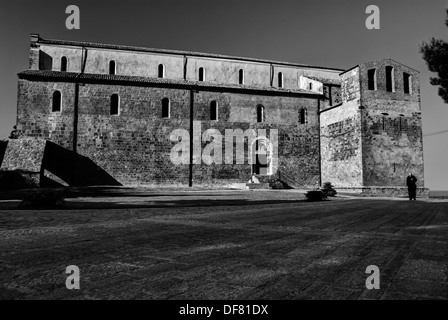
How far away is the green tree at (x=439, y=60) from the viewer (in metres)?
17.4

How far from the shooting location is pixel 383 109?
69.4 ft

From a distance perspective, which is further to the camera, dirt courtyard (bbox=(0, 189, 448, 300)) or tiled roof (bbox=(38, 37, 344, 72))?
tiled roof (bbox=(38, 37, 344, 72))

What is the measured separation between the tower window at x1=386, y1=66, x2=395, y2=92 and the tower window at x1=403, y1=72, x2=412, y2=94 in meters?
1.10

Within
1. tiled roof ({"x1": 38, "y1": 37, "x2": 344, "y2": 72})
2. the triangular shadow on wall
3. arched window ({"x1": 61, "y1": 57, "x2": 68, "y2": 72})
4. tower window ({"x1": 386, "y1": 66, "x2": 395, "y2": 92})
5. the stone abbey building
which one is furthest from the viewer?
arched window ({"x1": 61, "y1": 57, "x2": 68, "y2": 72})

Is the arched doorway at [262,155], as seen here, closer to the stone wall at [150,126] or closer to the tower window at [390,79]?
the stone wall at [150,126]

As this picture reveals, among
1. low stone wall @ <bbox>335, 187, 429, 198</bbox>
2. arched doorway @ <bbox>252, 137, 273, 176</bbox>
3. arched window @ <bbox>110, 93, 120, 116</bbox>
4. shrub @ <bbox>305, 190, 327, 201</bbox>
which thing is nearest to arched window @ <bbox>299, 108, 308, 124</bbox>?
arched doorway @ <bbox>252, 137, 273, 176</bbox>

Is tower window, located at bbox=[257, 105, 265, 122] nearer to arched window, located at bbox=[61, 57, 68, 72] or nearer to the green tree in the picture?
the green tree

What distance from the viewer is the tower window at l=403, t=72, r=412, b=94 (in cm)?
2183

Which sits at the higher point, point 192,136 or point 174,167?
point 192,136

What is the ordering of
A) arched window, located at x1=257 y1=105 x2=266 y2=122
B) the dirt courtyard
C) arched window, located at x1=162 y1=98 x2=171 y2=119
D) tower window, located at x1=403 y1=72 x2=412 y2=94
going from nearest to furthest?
the dirt courtyard
tower window, located at x1=403 y1=72 x2=412 y2=94
arched window, located at x1=162 y1=98 x2=171 y2=119
arched window, located at x1=257 y1=105 x2=266 y2=122

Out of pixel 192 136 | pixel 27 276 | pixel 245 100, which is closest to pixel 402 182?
pixel 245 100

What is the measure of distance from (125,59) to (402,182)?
22455 millimetres

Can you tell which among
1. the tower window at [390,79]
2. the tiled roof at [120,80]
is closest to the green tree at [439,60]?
the tower window at [390,79]
